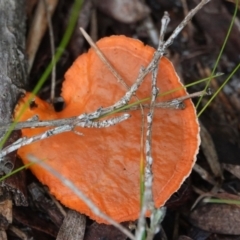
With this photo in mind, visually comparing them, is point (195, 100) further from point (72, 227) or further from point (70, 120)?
point (72, 227)

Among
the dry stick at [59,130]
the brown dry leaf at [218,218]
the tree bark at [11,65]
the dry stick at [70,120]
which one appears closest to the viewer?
the dry stick at [59,130]

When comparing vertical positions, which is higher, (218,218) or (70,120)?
(70,120)

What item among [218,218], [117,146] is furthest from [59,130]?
[218,218]

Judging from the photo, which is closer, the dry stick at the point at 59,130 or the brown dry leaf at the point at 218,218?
the dry stick at the point at 59,130

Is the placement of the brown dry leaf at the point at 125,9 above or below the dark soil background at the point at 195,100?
above

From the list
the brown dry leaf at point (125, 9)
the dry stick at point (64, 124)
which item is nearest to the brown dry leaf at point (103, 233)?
the dry stick at point (64, 124)

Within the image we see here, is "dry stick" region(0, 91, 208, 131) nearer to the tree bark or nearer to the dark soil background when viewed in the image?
the tree bark

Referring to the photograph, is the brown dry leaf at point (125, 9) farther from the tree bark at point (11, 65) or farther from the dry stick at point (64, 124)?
the dry stick at point (64, 124)
